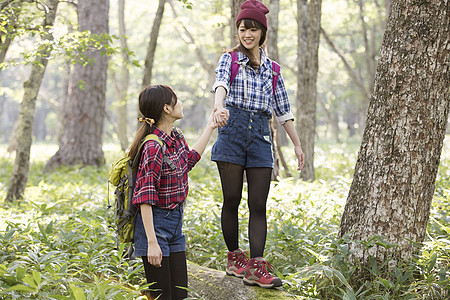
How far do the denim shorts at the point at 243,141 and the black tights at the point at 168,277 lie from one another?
2.89 feet

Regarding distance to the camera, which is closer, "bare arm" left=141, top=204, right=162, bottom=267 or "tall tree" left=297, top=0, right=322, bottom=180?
"bare arm" left=141, top=204, right=162, bottom=267

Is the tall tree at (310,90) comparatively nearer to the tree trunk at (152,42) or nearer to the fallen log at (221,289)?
the tree trunk at (152,42)

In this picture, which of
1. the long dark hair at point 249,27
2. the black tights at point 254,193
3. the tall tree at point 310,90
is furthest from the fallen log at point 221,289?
the tall tree at point 310,90

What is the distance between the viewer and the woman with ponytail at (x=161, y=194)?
3.08 meters

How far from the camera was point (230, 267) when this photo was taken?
13.0ft

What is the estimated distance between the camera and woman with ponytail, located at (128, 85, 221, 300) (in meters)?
3.08

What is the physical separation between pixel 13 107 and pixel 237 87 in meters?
86.2

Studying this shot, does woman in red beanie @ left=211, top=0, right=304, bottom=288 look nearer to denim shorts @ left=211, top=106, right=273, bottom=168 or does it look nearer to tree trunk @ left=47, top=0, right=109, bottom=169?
denim shorts @ left=211, top=106, right=273, bottom=168

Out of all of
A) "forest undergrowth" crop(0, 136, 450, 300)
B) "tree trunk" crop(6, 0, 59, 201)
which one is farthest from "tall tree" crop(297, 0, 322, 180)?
"tree trunk" crop(6, 0, 59, 201)

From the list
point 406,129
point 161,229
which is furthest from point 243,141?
point 406,129

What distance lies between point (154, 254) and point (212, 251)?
2007 millimetres

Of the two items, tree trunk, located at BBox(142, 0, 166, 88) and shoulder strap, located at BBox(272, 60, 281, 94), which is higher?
tree trunk, located at BBox(142, 0, 166, 88)

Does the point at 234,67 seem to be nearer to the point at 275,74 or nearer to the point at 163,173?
the point at 275,74

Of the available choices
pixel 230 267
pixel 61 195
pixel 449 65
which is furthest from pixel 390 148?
pixel 61 195
